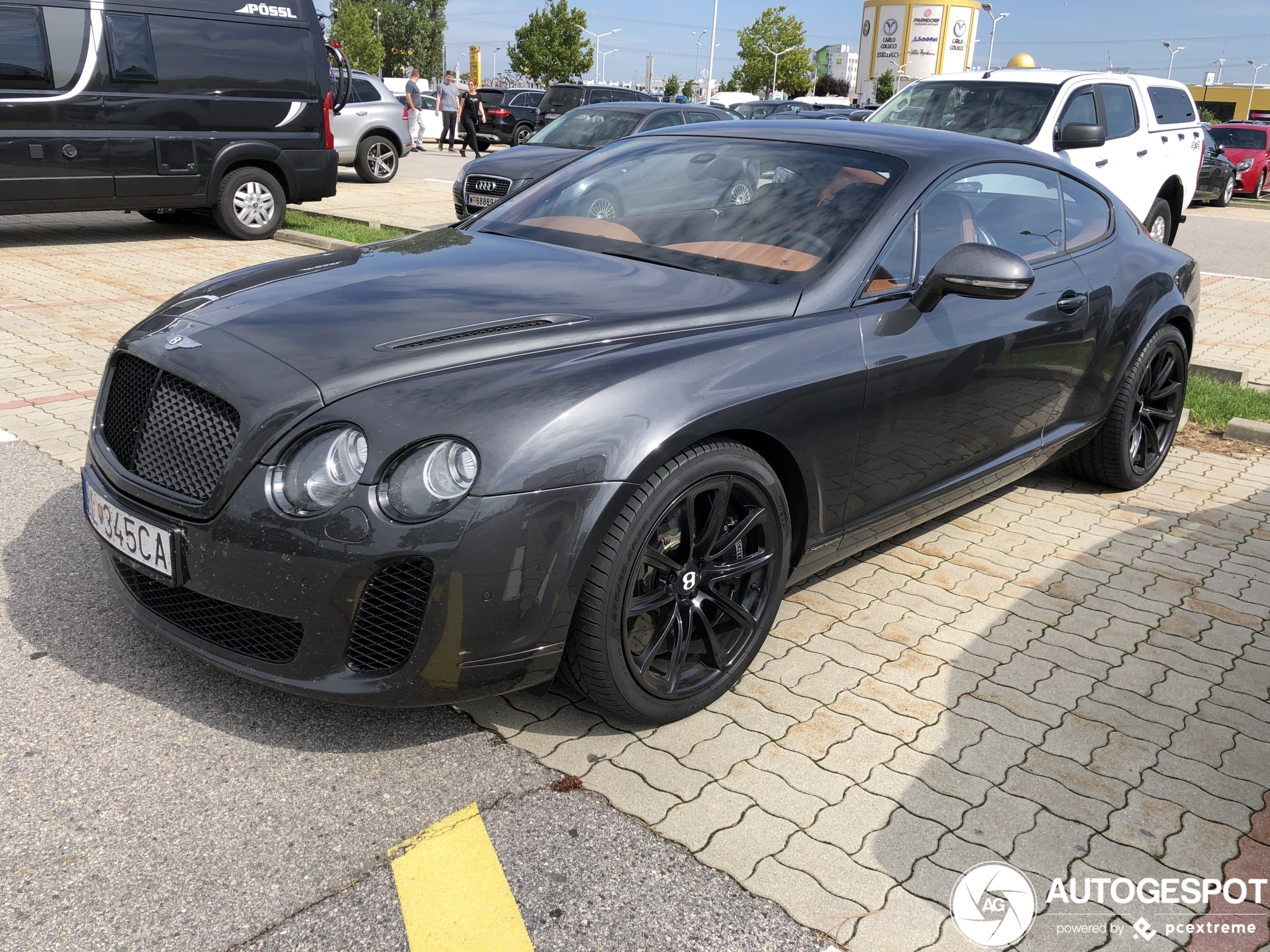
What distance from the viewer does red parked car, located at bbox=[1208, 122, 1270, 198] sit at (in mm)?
24219

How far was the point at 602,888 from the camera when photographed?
2.29 metres

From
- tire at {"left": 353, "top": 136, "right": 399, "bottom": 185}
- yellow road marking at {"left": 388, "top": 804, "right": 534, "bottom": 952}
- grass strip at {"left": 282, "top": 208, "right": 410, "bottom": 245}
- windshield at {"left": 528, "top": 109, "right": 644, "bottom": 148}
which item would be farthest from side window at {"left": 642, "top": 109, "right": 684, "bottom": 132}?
yellow road marking at {"left": 388, "top": 804, "right": 534, "bottom": 952}

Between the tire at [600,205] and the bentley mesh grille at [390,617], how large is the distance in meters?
1.84

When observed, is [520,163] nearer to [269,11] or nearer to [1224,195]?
[269,11]

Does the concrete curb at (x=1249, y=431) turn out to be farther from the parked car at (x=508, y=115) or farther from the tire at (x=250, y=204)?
the parked car at (x=508, y=115)

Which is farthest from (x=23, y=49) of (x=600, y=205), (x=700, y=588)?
(x=700, y=588)

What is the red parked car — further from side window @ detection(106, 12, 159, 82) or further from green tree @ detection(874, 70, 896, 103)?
green tree @ detection(874, 70, 896, 103)

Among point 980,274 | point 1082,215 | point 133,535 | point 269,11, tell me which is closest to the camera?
point 133,535

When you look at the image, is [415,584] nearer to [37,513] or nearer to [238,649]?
[238,649]

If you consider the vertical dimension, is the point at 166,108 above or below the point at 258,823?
above

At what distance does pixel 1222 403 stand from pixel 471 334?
18.1ft

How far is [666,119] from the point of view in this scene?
12.6 meters

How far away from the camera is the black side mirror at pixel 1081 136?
28.1 feet

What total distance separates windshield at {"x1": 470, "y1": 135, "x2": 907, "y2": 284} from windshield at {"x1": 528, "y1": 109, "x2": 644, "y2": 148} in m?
8.13
